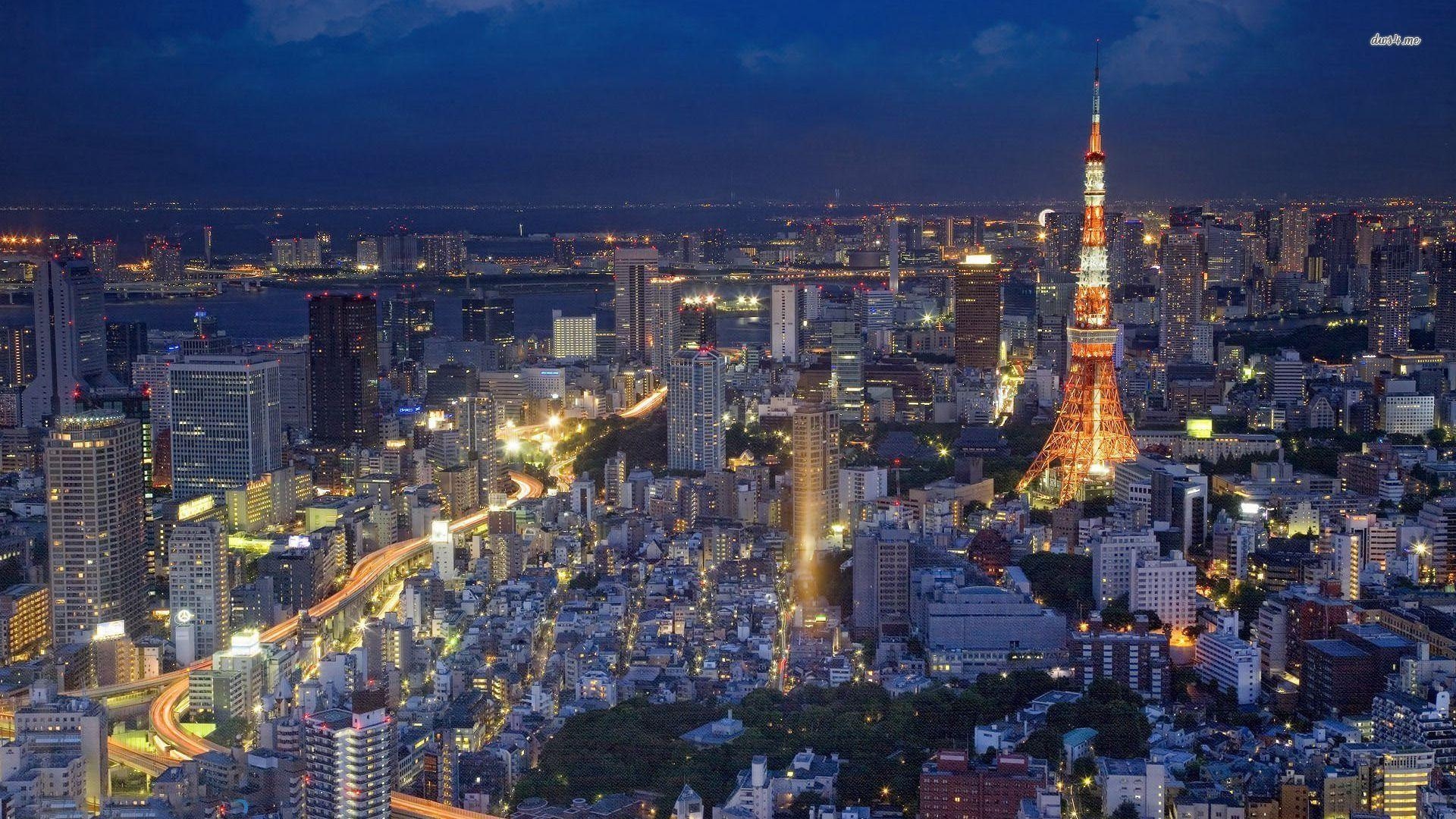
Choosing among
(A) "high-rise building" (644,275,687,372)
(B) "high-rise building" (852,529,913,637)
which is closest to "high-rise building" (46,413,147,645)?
(B) "high-rise building" (852,529,913,637)

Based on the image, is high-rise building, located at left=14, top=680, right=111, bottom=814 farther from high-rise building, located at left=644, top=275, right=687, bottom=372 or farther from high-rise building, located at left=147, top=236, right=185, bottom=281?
high-rise building, located at left=644, top=275, right=687, bottom=372

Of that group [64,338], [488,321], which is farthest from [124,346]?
[488,321]

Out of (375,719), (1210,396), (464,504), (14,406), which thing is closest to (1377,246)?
(1210,396)

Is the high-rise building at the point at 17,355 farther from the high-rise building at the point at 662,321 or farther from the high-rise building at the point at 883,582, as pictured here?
the high-rise building at the point at 883,582

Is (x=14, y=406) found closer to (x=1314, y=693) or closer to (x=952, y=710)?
(x=952, y=710)

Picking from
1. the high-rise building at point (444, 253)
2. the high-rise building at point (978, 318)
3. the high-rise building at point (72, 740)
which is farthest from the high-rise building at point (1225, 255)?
the high-rise building at point (72, 740)

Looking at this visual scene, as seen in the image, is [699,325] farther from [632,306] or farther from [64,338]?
[64,338]
